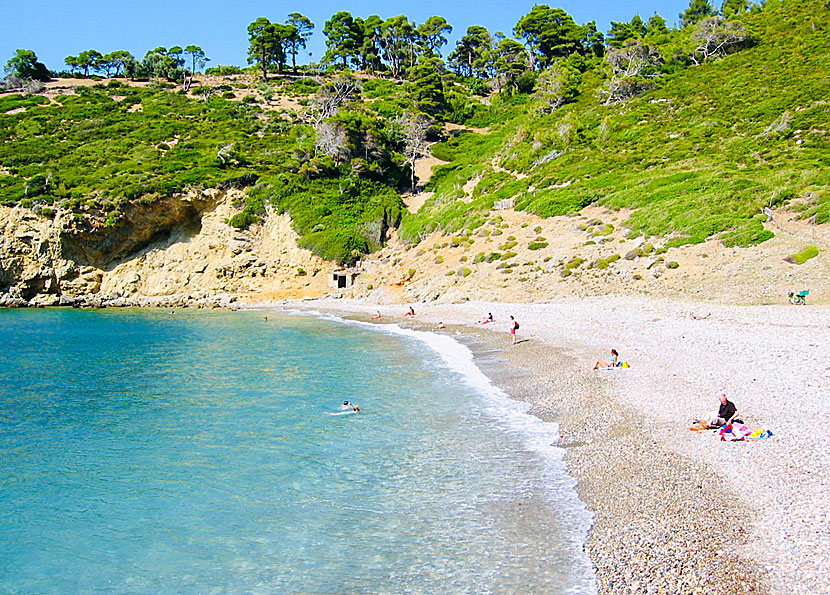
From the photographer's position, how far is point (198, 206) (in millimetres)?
53250

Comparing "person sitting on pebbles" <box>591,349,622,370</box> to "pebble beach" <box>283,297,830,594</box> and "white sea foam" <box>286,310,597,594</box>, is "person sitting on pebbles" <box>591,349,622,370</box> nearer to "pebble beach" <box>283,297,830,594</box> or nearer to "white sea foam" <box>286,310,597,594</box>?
"pebble beach" <box>283,297,830,594</box>

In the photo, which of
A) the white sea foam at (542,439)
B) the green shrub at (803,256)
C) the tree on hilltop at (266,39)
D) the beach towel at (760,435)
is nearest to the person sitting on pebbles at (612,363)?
the white sea foam at (542,439)

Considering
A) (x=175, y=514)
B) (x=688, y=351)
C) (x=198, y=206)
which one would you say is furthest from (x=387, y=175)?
(x=175, y=514)

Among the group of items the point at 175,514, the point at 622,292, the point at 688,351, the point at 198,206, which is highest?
the point at 198,206

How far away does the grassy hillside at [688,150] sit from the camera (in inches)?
1284

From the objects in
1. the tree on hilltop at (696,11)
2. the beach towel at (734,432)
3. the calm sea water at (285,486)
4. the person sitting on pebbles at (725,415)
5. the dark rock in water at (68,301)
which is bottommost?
the calm sea water at (285,486)

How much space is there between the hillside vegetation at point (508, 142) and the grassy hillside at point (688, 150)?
0.63ft

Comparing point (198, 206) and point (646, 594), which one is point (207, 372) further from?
point (198, 206)

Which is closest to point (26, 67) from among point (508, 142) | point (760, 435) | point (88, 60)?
point (88, 60)

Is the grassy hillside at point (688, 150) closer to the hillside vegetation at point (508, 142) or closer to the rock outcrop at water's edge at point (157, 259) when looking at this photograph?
the hillside vegetation at point (508, 142)

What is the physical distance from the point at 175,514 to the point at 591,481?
7401 mm

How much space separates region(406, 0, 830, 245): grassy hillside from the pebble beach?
13144 mm

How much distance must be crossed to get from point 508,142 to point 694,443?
54.0m

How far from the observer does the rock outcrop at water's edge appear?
165 ft
